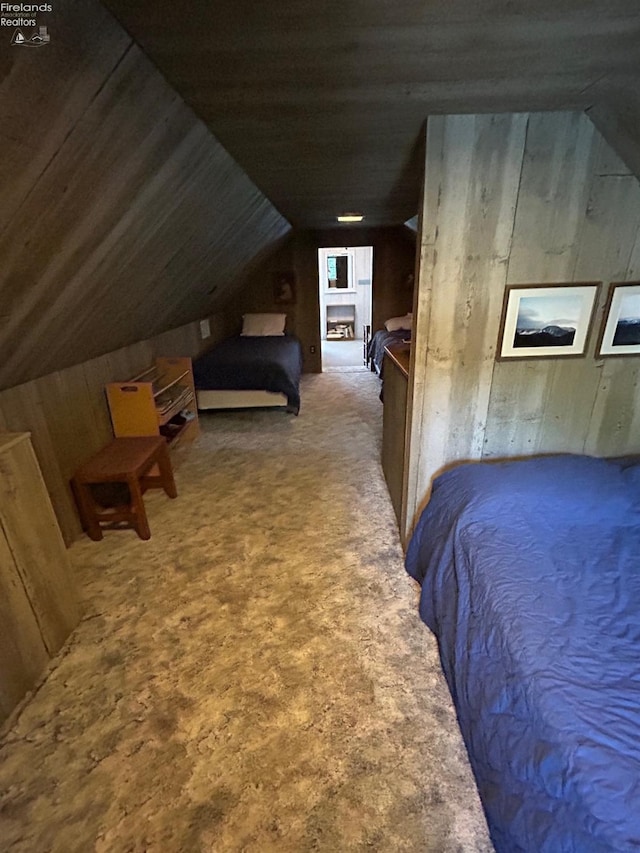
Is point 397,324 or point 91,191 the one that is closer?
point 91,191

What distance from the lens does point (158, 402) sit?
314cm

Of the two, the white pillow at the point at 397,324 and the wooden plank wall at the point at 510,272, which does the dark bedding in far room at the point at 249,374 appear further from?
the wooden plank wall at the point at 510,272

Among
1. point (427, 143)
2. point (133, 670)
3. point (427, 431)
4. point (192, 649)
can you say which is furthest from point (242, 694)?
point (427, 143)

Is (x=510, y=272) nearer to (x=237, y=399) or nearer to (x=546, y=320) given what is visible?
(x=546, y=320)

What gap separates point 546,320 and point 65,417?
2565 mm

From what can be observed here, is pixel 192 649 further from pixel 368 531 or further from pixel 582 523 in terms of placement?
pixel 582 523

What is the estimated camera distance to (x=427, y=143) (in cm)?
153

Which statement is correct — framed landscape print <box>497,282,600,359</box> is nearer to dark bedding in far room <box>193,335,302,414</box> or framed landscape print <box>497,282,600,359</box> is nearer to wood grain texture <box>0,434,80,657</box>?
wood grain texture <box>0,434,80,657</box>

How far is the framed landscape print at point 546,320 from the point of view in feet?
5.61

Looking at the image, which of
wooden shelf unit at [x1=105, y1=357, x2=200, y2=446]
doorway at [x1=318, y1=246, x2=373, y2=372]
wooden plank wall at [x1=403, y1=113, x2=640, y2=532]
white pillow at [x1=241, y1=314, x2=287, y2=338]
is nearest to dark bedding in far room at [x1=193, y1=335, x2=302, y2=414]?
wooden shelf unit at [x1=105, y1=357, x2=200, y2=446]

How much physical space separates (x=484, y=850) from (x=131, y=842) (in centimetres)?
97
